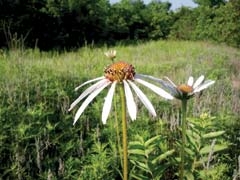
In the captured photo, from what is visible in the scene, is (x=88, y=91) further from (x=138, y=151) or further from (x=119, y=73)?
(x=138, y=151)

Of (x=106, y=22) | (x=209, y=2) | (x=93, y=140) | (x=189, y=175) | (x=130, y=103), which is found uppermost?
(x=209, y=2)

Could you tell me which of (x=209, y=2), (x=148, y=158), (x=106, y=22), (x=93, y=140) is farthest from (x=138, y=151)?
(x=209, y=2)

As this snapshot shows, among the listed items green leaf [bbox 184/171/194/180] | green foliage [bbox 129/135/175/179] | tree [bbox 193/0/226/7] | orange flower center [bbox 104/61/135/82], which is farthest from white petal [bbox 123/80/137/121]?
tree [bbox 193/0/226/7]

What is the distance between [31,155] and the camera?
3205 mm

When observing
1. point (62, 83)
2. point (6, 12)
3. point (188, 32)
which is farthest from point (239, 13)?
point (62, 83)

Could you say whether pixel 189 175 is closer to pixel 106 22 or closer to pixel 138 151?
pixel 138 151

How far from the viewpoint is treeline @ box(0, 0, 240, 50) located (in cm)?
2169

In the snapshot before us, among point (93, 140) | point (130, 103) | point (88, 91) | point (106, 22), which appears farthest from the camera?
point (106, 22)

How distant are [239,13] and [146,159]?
2358cm

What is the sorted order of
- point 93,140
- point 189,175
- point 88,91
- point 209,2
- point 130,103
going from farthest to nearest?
point 209,2, point 93,140, point 189,175, point 88,91, point 130,103

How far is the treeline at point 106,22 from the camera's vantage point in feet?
71.2

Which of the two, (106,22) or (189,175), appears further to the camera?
(106,22)

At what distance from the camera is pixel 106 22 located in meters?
29.4

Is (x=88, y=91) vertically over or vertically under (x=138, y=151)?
over
